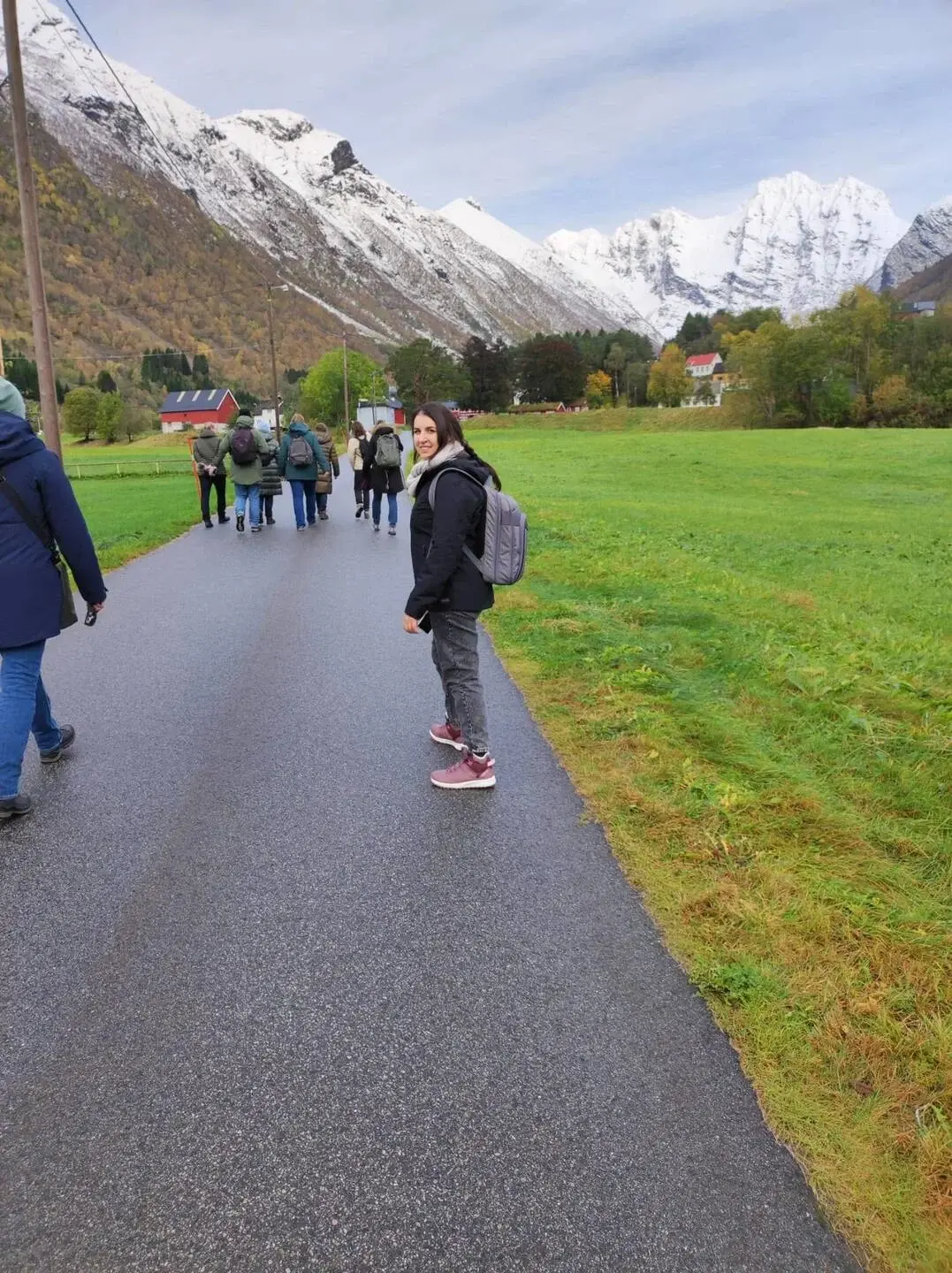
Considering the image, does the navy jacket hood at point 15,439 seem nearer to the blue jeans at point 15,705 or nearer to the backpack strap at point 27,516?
the backpack strap at point 27,516

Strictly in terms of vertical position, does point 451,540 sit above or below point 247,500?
above

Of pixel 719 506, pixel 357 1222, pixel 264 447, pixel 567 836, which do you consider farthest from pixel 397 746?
pixel 719 506

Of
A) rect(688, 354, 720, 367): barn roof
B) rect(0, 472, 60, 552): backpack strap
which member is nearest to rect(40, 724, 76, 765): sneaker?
rect(0, 472, 60, 552): backpack strap

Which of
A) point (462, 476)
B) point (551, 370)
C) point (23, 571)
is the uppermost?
point (551, 370)

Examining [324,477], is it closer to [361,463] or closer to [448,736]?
[361,463]

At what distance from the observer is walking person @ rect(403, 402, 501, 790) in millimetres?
4082

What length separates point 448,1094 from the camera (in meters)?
2.30

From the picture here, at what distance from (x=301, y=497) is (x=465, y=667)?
11634 mm

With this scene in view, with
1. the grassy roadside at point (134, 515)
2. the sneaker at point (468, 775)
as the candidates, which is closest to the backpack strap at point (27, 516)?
the sneaker at point (468, 775)

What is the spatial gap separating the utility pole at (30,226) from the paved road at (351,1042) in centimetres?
917

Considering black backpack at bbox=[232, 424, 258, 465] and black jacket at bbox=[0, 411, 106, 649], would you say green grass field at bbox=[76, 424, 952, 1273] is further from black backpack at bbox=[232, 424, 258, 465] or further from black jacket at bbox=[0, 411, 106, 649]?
black jacket at bbox=[0, 411, 106, 649]

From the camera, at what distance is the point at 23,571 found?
13.3 ft

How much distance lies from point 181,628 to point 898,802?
6.44 m

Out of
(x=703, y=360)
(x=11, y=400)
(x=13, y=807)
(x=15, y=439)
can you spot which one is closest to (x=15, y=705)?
(x=13, y=807)
